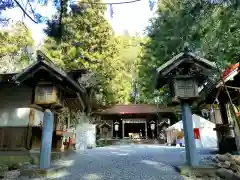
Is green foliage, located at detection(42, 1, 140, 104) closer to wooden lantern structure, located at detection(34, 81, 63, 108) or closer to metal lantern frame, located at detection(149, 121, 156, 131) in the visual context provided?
metal lantern frame, located at detection(149, 121, 156, 131)

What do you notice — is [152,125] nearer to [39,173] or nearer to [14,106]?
[14,106]

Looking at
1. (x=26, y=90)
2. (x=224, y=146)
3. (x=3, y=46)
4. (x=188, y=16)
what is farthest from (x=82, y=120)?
(x=188, y=16)

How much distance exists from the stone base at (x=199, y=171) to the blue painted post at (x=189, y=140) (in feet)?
0.67

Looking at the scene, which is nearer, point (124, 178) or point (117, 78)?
point (124, 178)

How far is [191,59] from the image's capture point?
6242 mm

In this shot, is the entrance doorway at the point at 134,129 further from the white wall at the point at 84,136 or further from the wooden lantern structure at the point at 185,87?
the wooden lantern structure at the point at 185,87

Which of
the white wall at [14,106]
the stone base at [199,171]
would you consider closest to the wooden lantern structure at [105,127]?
the white wall at [14,106]

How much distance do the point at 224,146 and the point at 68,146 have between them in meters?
8.11

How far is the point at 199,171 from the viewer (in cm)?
551

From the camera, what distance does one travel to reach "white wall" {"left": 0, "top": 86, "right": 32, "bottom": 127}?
9586 mm

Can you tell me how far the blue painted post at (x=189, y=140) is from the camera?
5816mm

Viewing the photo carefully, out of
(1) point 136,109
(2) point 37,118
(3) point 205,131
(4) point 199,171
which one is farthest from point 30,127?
(1) point 136,109

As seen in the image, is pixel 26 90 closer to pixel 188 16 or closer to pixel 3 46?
pixel 188 16

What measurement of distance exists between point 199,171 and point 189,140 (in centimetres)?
85
